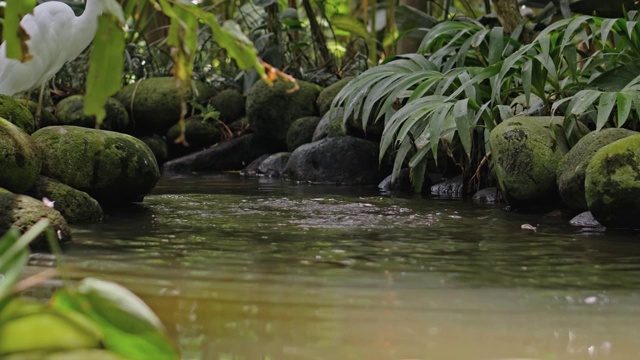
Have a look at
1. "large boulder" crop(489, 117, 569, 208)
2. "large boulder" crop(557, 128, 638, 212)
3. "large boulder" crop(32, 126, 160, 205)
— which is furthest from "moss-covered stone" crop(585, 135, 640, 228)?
"large boulder" crop(32, 126, 160, 205)

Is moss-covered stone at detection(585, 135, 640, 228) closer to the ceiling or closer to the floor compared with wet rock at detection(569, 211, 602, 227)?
closer to the ceiling

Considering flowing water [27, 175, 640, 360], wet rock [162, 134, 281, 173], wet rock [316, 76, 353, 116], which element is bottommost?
flowing water [27, 175, 640, 360]

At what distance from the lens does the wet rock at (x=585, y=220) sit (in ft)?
13.2

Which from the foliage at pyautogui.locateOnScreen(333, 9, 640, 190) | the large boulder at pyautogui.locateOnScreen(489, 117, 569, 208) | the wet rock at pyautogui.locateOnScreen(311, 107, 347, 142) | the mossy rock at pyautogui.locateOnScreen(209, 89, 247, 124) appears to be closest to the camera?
the large boulder at pyautogui.locateOnScreen(489, 117, 569, 208)

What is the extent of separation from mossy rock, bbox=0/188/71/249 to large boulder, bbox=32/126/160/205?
3.72 feet

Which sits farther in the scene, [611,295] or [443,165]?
[443,165]

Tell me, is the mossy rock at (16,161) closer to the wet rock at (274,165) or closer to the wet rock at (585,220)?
the wet rock at (585,220)

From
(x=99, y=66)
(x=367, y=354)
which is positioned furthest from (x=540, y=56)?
(x=99, y=66)

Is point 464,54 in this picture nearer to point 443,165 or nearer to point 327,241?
point 443,165

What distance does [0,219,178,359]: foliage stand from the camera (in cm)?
74

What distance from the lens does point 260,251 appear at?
3.03 metres

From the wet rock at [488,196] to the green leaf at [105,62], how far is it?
439 centimetres

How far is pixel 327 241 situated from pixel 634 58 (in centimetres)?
277

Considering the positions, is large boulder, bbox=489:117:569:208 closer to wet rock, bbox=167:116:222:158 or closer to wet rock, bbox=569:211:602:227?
wet rock, bbox=569:211:602:227
